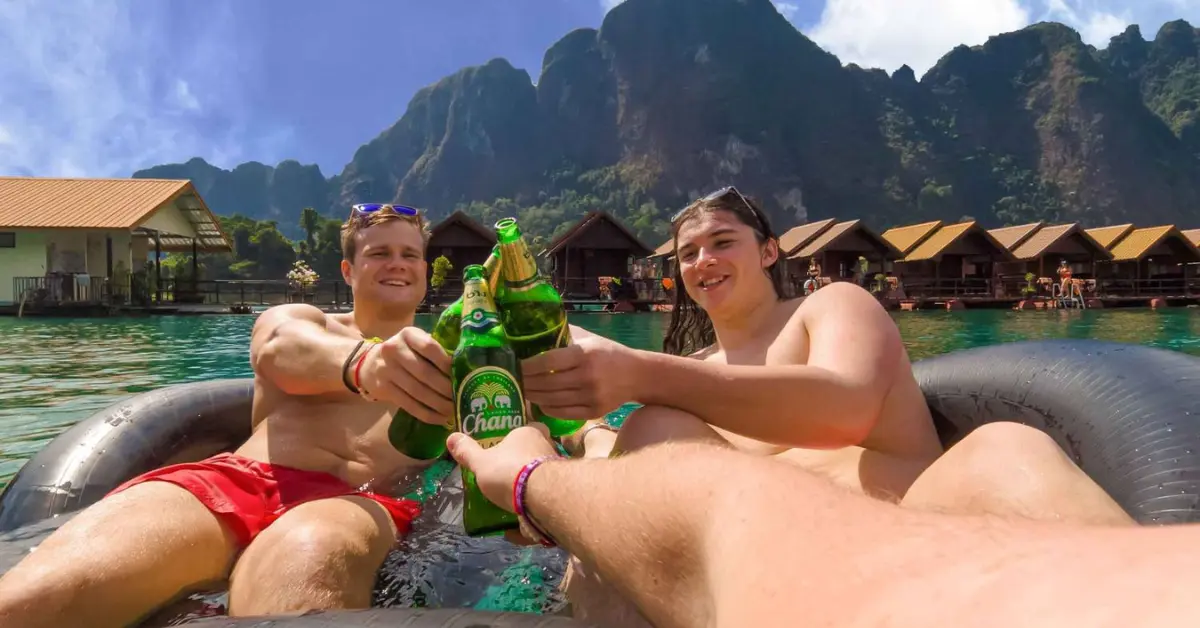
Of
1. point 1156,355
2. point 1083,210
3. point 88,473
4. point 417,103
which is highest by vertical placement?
point 417,103

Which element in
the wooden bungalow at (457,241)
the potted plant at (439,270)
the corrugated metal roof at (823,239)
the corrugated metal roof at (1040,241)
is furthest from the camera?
the corrugated metal roof at (1040,241)

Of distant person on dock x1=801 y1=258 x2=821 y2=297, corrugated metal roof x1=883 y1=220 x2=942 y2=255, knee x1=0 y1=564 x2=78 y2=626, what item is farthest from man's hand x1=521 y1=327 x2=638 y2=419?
corrugated metal roof x1=883 y1=220 x2=942 y2=255

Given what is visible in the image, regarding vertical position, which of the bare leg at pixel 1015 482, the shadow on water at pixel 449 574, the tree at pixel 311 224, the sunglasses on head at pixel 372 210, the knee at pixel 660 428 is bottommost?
the shadow on water at pixel 449 574

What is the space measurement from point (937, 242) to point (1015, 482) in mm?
34707

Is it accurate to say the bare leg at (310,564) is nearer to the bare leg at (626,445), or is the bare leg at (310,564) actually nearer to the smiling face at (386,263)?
the bare leg at (626,445)

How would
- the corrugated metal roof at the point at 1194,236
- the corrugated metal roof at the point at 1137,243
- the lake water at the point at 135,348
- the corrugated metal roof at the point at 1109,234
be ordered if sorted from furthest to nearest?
the corrugated metal roof at the point at 1194,236 < the corrugated metal roof at the point at 1109,234 < the corrugated metal roof at the point at 1137,243 < the lake water at the point at 135,348

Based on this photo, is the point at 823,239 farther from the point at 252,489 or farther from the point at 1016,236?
the point at 252,489

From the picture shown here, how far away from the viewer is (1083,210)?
90.6m

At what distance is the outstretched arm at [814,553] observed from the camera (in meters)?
0.62

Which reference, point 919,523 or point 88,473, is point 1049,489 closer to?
point 919,523

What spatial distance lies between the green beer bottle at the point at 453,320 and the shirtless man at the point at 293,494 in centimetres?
8

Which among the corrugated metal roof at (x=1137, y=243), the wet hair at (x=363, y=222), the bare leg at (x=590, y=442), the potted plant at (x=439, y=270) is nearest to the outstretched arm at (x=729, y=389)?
the bare leg at (x=590, y=442)

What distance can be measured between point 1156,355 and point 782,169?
104728mm

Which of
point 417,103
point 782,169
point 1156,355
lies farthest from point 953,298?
point 417,103
